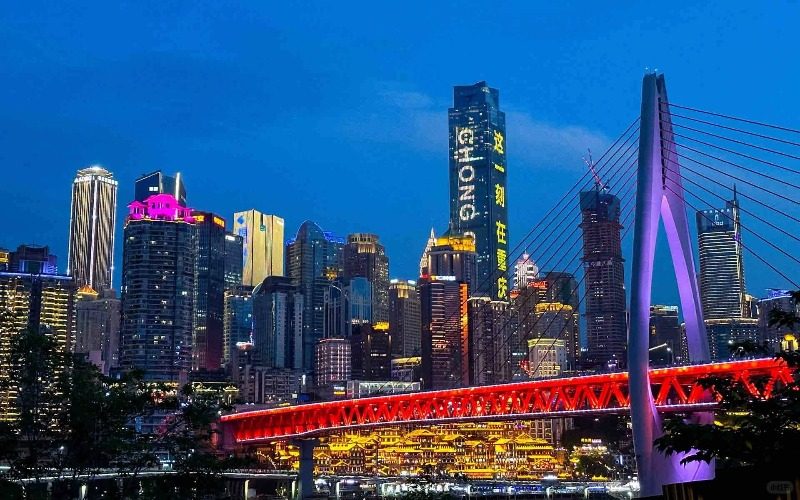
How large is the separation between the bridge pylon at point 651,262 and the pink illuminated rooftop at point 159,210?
6317 inches

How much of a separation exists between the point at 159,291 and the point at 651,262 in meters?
158

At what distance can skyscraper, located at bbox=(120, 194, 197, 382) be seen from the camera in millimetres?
179750

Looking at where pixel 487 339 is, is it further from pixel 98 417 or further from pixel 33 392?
pixel 33 392

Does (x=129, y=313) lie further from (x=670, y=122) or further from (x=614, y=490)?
(x=670, y=122)

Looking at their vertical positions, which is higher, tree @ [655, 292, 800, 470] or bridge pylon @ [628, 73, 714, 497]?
bridge pylon @ [628, 73, 714, 497]

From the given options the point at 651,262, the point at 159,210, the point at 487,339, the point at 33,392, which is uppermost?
the point at 159,210

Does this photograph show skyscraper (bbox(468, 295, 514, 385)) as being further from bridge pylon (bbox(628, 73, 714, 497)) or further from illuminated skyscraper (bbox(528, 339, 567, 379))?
bridge pylon (bbox(628, 73, 714, 497))

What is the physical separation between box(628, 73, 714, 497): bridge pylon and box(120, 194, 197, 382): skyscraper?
147 meters

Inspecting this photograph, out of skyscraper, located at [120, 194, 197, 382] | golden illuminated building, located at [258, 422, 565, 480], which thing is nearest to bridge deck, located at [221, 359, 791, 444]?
golden illuminated building, located at [258, 422, 565, 480]

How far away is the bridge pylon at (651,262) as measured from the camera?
36469mm

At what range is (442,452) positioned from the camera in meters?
137

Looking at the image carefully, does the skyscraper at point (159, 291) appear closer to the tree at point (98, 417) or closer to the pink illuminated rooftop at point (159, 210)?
the pink illuminated rooftop at point (159, 210)

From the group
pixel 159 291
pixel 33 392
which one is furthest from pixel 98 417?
pixel 159 291

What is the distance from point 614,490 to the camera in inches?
3290
